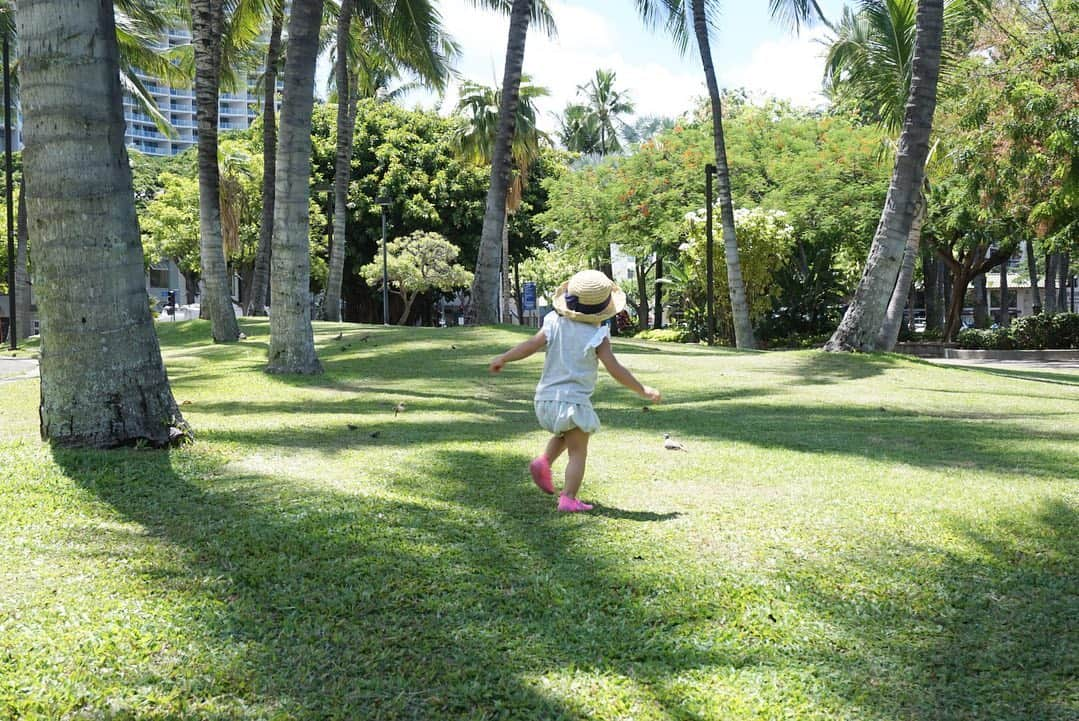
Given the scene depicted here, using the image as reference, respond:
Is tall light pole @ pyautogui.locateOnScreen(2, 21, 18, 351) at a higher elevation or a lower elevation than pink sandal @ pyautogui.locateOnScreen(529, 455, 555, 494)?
higher

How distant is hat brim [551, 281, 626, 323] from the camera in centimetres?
536

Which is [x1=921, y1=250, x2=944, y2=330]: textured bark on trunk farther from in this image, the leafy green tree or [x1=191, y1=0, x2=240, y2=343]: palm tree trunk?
[x1=191, y1=0, x2=240, y2=343]: palm tree trunk

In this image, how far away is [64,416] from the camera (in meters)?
5.93

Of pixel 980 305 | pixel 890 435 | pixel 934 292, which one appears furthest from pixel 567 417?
pixel 934 292

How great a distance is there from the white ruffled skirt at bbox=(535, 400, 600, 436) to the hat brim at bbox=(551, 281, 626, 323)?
490 millimetres

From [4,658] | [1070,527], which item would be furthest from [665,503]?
[4,658]

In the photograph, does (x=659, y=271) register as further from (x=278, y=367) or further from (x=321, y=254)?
(x=278, y=367)

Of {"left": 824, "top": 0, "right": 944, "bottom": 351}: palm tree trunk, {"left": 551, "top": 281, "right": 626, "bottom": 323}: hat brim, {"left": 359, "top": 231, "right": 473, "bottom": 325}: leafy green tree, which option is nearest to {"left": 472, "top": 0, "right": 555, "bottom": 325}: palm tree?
{"left": 824, "top": 0, "right": 944, "bottom": 351}: palm tree trunk

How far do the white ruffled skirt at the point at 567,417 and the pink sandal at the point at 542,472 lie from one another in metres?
0.28

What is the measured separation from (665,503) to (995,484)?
2.18 m

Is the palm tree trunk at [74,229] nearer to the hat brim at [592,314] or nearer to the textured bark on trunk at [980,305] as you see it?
the hat brim at [592,314]

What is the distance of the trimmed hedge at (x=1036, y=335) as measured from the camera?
32094 mm

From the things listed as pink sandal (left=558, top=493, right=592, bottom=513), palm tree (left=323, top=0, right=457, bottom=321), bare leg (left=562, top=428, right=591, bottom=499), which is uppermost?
palm tree (left=323, top=0, right=457, bottom=321)

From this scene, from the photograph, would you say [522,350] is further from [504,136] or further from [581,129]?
[581,129]
